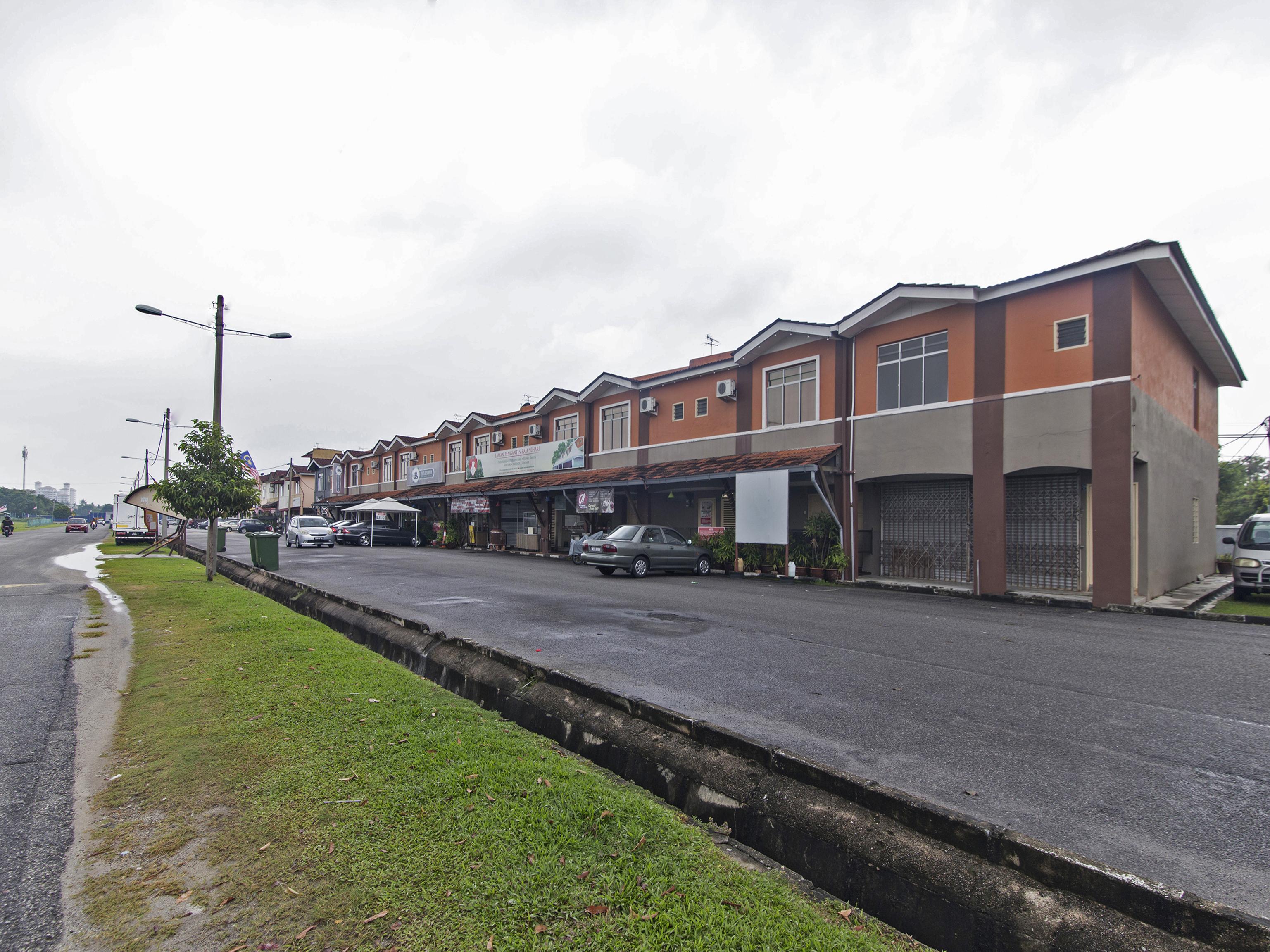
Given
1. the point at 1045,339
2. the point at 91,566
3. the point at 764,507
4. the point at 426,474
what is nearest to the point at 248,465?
the point at 91,566

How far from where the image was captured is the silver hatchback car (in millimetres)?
33656

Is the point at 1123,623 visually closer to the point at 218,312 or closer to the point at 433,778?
the point at 433,778

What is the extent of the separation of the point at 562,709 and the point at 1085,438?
13.3 meters

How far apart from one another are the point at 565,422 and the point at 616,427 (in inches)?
175

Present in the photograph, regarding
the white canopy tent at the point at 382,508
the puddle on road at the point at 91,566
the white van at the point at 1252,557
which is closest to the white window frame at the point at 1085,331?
the white van at the point at 1252,557

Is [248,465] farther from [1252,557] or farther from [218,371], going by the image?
[1252,557]

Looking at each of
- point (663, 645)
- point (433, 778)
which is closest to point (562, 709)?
point (433, 778)

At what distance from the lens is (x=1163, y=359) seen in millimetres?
15227

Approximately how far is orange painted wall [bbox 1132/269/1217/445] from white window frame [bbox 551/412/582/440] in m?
20.7

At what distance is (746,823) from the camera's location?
3.44 metres

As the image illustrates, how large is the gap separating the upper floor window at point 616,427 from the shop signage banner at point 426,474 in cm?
1616

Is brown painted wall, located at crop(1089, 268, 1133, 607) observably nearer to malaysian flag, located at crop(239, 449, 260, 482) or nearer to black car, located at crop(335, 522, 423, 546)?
malaysian flag, located at crop(239, 449, 260, 482)

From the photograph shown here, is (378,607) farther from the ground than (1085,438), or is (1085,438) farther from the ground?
(1085,438)

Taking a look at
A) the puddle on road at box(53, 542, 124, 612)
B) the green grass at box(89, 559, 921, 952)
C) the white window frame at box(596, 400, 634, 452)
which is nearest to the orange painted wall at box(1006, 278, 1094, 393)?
the green grass at box(89, 559, 921, 952)
